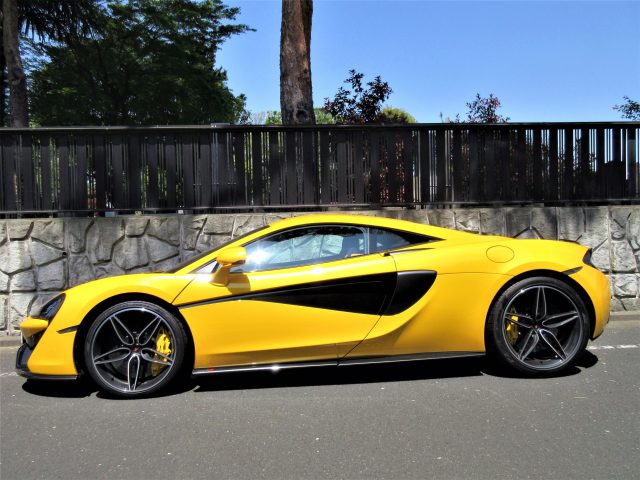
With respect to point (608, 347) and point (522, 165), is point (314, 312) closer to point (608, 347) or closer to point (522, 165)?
point (608, 347)

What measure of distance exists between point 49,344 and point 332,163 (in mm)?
4645

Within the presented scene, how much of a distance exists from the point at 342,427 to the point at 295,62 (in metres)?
6.85

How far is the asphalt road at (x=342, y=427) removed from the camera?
112 inches

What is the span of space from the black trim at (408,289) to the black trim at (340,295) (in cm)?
4

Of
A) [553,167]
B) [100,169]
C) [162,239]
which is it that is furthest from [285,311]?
[553,167]

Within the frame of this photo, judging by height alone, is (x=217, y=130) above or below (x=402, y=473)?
above

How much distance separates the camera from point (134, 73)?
23828mm

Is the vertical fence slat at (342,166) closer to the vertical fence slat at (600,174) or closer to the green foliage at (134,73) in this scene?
the vertical fence slat at (600,174)

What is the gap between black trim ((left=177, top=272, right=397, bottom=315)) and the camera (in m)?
3.97

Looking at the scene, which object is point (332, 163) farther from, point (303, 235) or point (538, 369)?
point (538, 369)

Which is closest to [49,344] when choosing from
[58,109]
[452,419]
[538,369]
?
[452,419]

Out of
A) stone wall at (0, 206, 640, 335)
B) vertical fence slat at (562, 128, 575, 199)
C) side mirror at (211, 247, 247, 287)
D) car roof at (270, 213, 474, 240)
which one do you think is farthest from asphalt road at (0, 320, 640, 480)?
vertical fence slat at (562, 128, 575, 199)

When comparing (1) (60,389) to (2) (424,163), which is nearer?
(1) (60,389)

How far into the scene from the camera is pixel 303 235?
4316 mm
